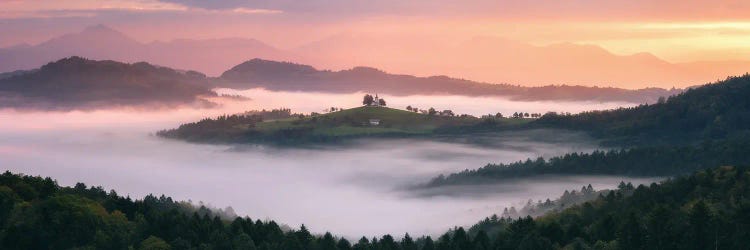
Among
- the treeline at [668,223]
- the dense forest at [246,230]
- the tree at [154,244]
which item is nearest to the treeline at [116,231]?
the tree at [154,244]

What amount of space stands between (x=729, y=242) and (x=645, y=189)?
2150 inches

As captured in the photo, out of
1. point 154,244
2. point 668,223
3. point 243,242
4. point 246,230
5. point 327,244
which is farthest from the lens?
point 246,230

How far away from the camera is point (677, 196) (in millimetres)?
170500

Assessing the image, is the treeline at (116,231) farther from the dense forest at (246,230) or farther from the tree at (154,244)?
the dense forest at (246,230)

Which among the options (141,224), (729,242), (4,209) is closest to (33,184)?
(4,209)

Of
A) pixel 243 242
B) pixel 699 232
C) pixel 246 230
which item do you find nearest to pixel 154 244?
pixel 243 242

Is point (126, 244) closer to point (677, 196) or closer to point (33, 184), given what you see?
point (33, 184)

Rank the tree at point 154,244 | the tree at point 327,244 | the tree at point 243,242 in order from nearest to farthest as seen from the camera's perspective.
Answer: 1. the tree at point 154,244
2. the tree at point 243,242
3. the tree at point 327,244

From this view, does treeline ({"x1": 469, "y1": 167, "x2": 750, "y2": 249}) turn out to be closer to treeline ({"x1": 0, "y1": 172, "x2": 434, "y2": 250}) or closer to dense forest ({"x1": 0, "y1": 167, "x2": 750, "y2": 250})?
dense forest ({"x1": 0, "y1": 167, "x2": 750, "y2": 250})

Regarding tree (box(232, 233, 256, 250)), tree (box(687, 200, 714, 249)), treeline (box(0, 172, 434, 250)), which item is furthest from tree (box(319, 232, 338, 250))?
tree (box(687, 200, 714, 249))

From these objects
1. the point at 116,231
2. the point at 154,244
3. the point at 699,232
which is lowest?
the point at 699,232

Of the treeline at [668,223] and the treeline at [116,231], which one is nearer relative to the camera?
the treeline at [668,223]

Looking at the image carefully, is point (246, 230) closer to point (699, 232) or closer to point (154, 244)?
point (154, 244)

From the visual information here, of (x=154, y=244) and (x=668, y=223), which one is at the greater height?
(x=668, y=223)
